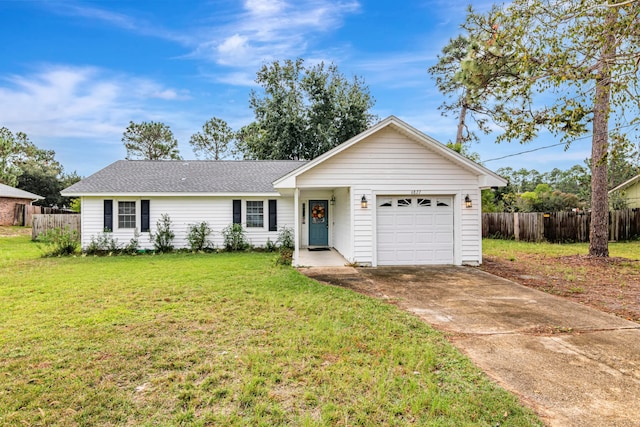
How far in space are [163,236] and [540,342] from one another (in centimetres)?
1299

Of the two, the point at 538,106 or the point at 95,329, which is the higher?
the point at 538,106

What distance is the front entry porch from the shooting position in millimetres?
10336

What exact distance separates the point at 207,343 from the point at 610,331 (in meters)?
5.24

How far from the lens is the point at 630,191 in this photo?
939 inches

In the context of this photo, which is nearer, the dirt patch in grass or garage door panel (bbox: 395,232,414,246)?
the dirt patch in grass

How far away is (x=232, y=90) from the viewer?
2520 cm

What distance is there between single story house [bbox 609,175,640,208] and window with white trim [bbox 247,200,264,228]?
22410 mm

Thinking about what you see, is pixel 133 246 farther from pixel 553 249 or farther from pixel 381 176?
pixel 553 249

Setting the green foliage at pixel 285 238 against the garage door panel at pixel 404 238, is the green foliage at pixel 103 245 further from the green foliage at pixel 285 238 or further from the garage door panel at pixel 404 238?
the garage door panel at pixel 404 238

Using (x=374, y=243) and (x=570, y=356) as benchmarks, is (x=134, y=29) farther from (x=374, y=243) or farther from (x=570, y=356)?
(x=570, y=356)

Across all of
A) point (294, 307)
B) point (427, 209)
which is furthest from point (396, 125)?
point (294, 307)

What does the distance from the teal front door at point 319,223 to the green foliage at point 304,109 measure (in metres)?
10.7

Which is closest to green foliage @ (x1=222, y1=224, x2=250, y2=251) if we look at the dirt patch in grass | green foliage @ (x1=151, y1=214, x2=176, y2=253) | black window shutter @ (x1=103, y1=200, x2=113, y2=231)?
green foliage @ (x1=151, y1=214, x2=176, y2=253)

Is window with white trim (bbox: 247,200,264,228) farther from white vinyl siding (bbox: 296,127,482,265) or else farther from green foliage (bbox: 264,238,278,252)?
white vinyl siding (bbox: 296,127,482,265)
